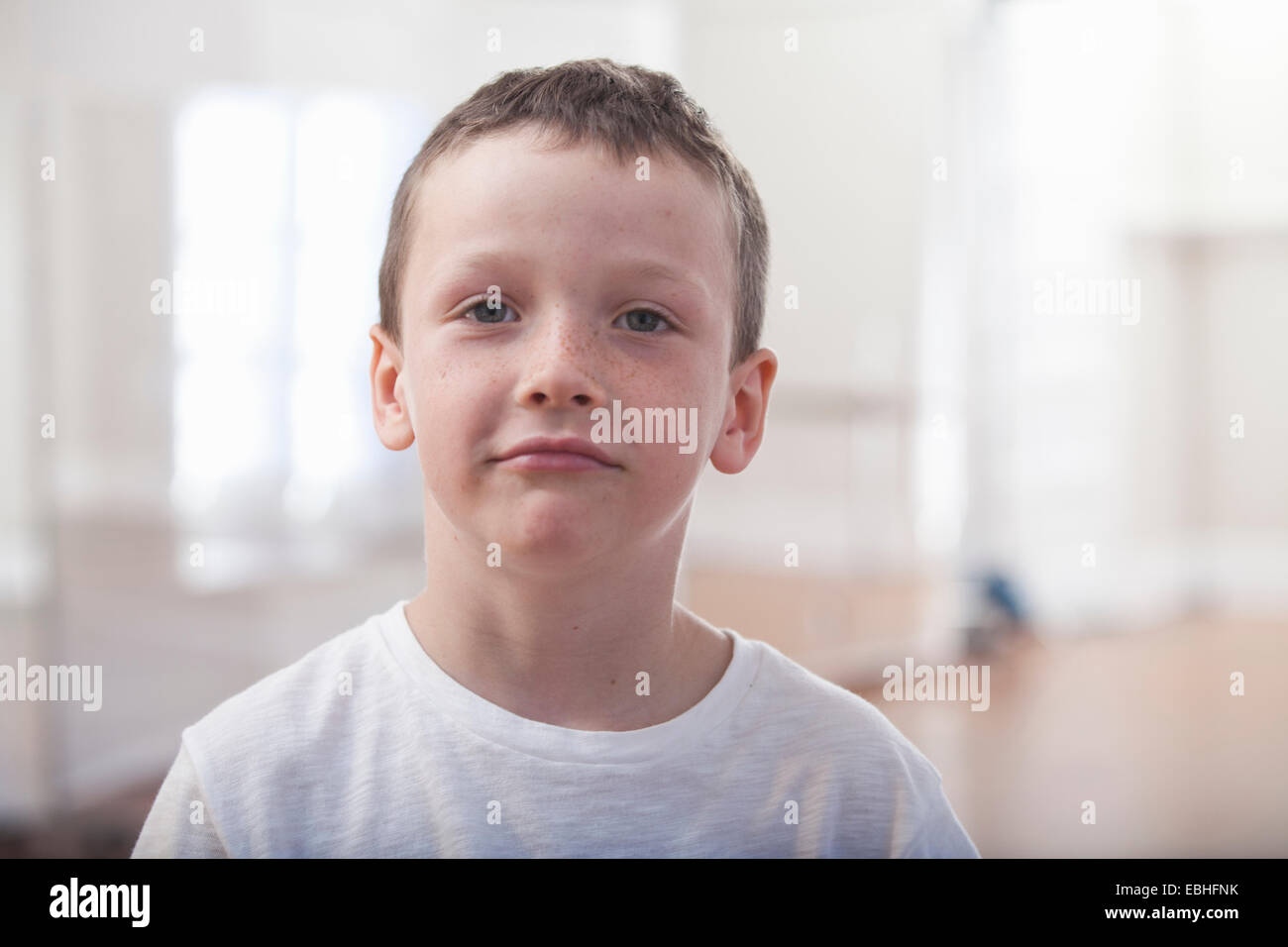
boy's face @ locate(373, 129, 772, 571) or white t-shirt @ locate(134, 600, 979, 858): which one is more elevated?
boy's face @ locate(373, 129, 772, 571)

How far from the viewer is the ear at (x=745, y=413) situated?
28.6 inches

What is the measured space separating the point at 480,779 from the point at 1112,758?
1.37 meters

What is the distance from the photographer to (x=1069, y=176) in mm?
2766

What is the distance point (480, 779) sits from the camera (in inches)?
25.7

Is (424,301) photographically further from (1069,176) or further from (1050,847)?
(1069,176)

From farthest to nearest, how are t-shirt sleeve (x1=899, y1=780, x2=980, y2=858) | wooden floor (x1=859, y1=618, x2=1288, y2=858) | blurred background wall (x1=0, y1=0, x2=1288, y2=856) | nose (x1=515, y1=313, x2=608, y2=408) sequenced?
1. blurred background wall (x1=0, y1=0, x2=1288, y2=856)
2. wooden floor (x1=859, y1=618, x2=1288, y2=858)
3. t-shirt sleeve (x1=899, y1=780, x2=980, y2=858)
4. nose (x1=515, y1=313, x2=608, y2=408)

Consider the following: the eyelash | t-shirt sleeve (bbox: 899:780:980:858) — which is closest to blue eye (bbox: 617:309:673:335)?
the eyelash

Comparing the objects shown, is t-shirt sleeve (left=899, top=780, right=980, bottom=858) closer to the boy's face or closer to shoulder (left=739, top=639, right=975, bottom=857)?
shoulder (left=739, top=639, right=975, bottom=857)

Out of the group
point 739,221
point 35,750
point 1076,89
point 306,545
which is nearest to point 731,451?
point 739,221

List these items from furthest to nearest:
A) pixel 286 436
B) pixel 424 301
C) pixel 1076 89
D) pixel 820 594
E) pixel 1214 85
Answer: pixel 1076 89 → pixel 820 594 → pixel 286 436 → pixel 1214 85 → pixel 424 301

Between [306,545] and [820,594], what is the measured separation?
987mm

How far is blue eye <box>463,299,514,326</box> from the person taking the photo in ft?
2.08

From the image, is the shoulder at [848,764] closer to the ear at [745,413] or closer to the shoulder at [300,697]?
the ear at [745,413]

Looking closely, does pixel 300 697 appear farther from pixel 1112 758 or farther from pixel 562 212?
pixel 1112 758
